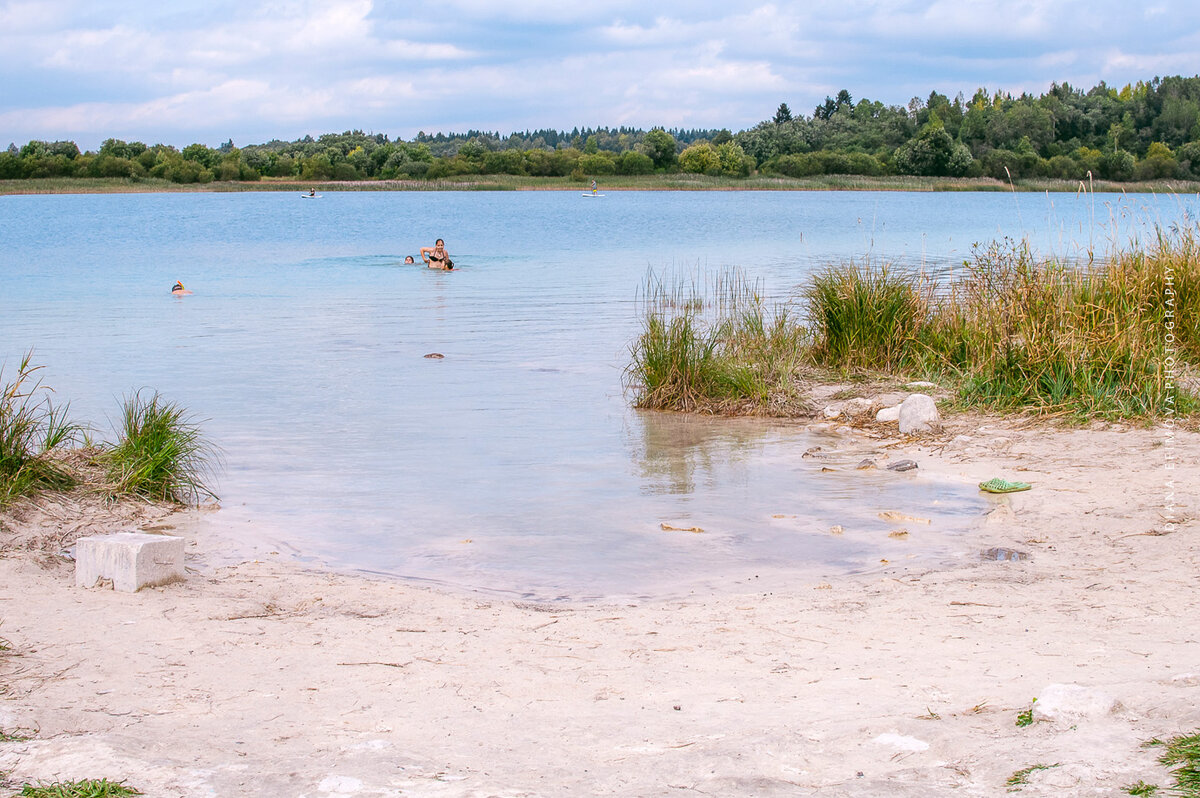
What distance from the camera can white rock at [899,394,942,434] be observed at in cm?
939

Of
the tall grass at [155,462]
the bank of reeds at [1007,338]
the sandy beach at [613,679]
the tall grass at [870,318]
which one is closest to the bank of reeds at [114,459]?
the tall grass at [155,462]

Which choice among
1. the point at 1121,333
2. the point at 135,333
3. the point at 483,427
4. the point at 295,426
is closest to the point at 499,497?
the point at 483,427

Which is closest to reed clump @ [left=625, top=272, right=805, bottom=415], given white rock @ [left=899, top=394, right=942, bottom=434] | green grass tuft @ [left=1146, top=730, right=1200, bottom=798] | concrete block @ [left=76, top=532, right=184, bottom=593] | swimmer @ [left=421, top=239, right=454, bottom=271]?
white rock @ [left=899, top=394, right=942, bottom=434]

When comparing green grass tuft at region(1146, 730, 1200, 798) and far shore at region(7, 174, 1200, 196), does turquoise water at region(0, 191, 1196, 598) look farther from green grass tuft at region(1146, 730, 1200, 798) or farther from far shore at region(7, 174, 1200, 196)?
far shore at region(7, 174, 1200, 196)

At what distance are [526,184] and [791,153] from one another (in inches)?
1084

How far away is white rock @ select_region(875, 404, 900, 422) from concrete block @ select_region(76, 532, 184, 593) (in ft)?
21.3

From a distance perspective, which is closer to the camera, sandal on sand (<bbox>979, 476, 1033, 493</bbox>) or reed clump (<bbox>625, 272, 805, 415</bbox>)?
sandal on sand (<bbox>979, 476, 1033, 493</bbox>)

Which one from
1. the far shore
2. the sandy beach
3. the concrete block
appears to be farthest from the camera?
the far shore

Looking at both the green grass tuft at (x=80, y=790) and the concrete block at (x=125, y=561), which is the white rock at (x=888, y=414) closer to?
the concrete block at (x=125, y=561)

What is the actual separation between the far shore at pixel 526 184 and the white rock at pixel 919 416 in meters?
76.6

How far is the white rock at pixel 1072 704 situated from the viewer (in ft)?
11.5

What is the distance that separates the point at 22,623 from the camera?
4844 millimetres

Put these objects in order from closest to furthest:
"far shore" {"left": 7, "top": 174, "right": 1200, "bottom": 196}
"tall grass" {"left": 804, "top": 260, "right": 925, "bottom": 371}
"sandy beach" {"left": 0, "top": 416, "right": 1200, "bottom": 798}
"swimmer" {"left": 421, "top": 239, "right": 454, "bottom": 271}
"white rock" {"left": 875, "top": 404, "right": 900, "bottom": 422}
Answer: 1. "sandy beach" {"left": 0, "top": 416, "right": 1200, "bottom": 798}
2. "white rock" {"left": 875, "top": 404, "right": 900, "bottom": 422}
3. "tall grass" {"left": 804, "top": 260, "right": 925, "bottom": 371}
4. "swimmer" {"left": 421, "top": 239, "right": 454, "bottom": 271}
5. "far shore" {"left": 7, "top": 174, "right": 1200, "bottom": 196}

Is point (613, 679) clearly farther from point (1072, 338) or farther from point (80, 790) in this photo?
point (1072, 338)
